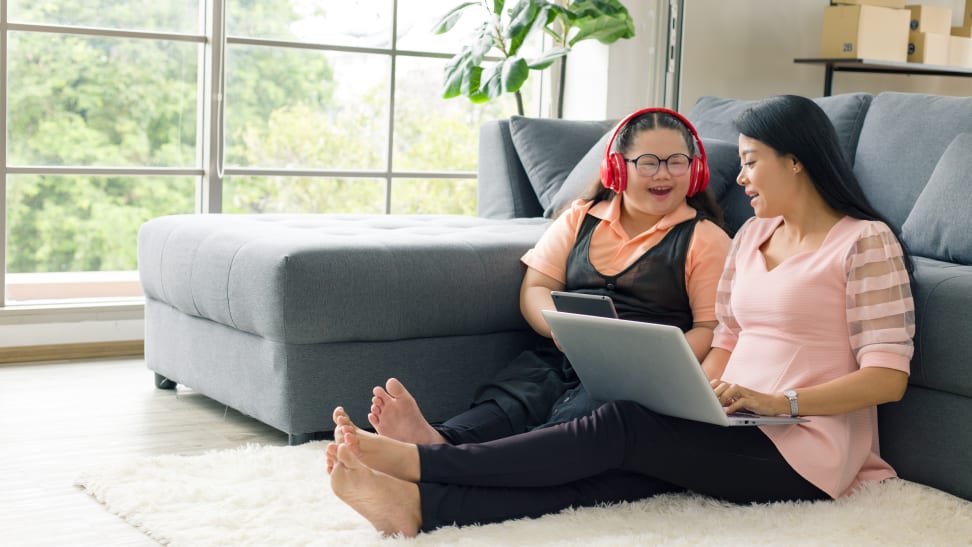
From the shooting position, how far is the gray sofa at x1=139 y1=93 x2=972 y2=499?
2436mm

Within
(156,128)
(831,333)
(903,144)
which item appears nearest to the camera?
(831,333)

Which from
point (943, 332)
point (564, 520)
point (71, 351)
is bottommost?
point (71, 351)

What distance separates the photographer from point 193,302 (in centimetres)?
295

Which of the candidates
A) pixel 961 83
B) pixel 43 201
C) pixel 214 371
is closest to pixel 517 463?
pixel 214 371

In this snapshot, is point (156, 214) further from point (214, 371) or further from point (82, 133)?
point (214, 371)

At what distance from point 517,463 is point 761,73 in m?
3.91

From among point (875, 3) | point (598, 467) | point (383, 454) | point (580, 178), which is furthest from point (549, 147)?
point (875, 3)

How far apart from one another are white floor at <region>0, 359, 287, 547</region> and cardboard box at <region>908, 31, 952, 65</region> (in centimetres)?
384

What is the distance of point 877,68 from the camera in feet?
17.8

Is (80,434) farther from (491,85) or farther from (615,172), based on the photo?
(491,85)

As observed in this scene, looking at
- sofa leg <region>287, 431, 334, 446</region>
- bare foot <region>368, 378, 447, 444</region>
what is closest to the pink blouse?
bare foot <region>368, 378, 447, 444</region>

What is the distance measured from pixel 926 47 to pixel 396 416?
13.9ft

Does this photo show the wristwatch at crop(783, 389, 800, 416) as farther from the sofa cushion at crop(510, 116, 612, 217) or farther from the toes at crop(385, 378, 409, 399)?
the sofa cushion at crop(510, 116, 612, 217)

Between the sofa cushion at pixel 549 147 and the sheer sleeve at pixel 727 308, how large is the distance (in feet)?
4.21
